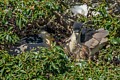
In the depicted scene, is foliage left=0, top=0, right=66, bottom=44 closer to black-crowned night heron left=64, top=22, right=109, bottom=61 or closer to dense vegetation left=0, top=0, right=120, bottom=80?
dense vegetation left=0, top=0, right=120, bottom=80

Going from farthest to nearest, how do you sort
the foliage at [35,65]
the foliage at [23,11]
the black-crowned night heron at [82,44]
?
the black-crowned night heron at [82,44] → the foliage at [23,11] → the foliage at [35,65]

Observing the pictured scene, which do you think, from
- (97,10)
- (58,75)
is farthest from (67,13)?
(58,75)

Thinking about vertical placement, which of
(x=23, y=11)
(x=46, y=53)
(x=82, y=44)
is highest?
(x=23, y=11)

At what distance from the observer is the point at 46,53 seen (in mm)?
3193

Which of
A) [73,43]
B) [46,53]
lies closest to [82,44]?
[73,43]

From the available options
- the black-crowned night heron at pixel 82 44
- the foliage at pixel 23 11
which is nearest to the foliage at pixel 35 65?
the foliage at pixel 23 11

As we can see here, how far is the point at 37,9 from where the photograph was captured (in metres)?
3.44

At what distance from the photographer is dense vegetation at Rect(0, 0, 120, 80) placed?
10.4ft

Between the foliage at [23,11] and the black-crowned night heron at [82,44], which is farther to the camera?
the black-crowned night heron at [82,44]

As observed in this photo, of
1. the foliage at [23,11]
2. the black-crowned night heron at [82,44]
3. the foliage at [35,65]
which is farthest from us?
the black-crowned night heron at [82,44]

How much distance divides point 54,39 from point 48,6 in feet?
2.27

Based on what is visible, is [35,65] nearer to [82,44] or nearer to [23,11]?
[23,11]

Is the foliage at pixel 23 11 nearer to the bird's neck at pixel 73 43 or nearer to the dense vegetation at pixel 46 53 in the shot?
the dense vegetation at pixel 46 53

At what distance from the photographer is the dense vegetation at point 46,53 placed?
318 cm
